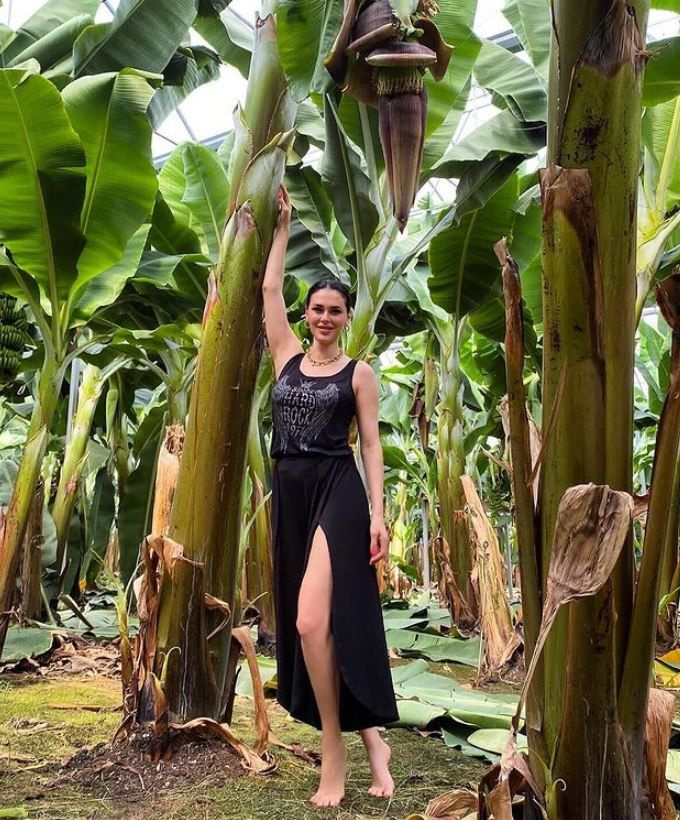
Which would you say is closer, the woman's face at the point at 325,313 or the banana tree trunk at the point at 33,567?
the woman's face at the point at 325,313

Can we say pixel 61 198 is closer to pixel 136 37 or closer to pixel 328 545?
pixel 136 37

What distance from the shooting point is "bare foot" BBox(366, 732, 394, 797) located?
6.15 feet

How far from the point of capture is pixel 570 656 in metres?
1.11

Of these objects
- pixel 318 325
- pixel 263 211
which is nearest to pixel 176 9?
pixel 263 211

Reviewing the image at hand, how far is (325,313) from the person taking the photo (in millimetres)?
2090

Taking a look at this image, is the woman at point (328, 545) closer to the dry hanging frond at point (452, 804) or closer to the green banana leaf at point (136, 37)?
the dry hanging frond at point (452, 804)

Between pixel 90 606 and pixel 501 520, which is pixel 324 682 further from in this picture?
pixel 501 520

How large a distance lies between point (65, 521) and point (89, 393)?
80cm

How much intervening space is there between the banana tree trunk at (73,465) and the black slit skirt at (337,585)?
3110mm

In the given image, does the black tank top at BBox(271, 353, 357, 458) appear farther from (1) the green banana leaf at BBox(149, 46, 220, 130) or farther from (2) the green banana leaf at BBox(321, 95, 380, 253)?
(1) the green banana leaf at BBox(149, 46, 220, 130)

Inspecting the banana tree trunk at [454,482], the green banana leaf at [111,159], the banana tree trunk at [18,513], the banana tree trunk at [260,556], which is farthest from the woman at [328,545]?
the banana tree trunk at [454,482]

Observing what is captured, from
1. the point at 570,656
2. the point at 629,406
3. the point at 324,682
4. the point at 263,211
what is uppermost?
the point at 263,211

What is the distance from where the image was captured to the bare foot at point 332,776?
179cm

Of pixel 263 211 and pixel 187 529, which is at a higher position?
pixel 263 211
